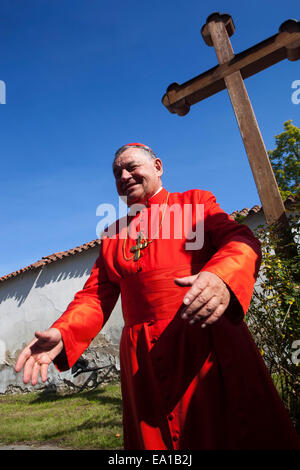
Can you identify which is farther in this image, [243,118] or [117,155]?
[243,118]

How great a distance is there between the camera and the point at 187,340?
1369mm

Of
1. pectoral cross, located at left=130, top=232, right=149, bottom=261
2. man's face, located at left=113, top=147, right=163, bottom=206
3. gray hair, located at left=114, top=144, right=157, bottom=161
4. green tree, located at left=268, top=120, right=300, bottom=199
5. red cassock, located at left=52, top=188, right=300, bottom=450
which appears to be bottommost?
red cassock, located at left=52, top=188, right=300, bottom=450

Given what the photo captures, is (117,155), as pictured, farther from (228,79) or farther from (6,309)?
(6,309)

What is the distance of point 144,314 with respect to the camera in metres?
1.55

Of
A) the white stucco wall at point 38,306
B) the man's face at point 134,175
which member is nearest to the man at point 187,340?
the man's face at point 134,175

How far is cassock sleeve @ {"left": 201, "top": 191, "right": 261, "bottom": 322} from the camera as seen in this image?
3.64 ft

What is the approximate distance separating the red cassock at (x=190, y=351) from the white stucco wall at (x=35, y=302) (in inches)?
288

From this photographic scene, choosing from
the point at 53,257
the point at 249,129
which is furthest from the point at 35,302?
the point at 249,129

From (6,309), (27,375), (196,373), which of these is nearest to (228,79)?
(196,373)

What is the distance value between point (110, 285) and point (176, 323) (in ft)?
2.06

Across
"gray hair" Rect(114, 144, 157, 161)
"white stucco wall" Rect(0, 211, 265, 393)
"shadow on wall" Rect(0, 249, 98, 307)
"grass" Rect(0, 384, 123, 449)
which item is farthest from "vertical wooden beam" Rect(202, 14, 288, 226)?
"shadow on wall" Rect(0, 249, 98, 307)

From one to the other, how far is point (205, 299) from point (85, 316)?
33.7 inches

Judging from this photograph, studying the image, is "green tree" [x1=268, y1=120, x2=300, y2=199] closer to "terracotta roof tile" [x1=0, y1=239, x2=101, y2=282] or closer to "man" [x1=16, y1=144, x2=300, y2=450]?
"terracotta roof tile" [x1=0, y1=239, x2=101, y2=282]

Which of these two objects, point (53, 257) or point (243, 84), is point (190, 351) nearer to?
point (243, 84)
